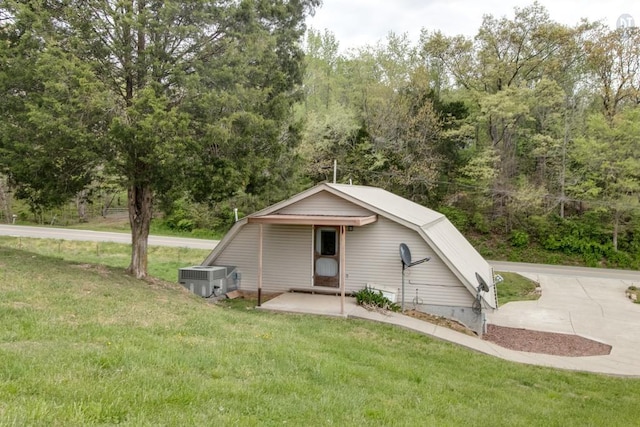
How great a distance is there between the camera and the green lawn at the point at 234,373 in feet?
11.6

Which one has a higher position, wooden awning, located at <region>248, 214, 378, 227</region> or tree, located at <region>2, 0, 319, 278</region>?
tree, located at <region>2, 0, 319, 278</region>

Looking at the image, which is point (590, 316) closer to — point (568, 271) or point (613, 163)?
point (568, 271)

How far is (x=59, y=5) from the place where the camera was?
989 cm

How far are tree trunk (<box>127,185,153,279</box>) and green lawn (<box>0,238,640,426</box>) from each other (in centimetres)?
275

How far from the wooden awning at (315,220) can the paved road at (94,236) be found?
11918mm

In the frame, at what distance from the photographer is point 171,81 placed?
34.2 ft

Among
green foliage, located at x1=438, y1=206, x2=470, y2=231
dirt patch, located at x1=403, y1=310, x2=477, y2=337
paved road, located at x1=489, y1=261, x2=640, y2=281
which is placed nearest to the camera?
dirt patch, located at x1=403, y1=310, x2=477, y2=337

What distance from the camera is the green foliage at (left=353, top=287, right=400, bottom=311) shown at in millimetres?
11305

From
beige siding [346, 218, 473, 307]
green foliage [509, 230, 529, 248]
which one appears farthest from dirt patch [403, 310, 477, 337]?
green foliage [509, 230, 529, 248]

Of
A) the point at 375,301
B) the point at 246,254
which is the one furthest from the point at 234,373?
the point at 246,254

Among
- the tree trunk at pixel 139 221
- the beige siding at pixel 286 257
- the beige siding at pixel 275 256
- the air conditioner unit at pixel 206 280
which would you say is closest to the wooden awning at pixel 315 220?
the beige siding at pixel 286 257

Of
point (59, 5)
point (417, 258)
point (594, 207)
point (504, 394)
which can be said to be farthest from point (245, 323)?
point (594, 207)

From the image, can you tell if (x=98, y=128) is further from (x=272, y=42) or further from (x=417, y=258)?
(x=417, y=258)

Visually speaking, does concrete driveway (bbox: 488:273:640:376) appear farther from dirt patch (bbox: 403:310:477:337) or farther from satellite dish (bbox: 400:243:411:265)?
satellite dish (bbox: 400:243:411:265)
